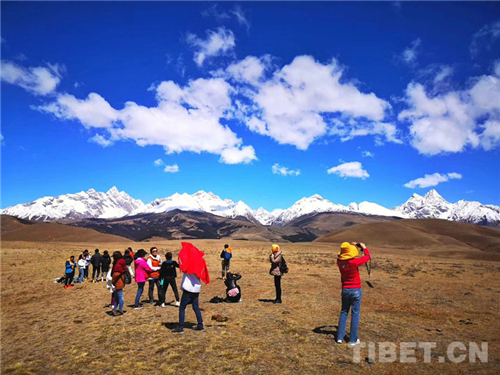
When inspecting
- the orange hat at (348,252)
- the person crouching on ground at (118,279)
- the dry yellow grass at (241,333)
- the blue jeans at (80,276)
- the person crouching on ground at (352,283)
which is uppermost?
the orange hat at (348,252)

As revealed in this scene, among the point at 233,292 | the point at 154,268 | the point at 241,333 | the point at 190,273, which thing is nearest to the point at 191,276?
Answer: the point at 190,273

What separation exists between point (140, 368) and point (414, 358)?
7.75m

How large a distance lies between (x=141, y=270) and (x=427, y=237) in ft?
381

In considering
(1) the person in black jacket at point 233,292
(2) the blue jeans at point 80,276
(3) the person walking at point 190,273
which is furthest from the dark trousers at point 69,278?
(3) the person walking at point 190,273

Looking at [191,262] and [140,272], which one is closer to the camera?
[191,262]

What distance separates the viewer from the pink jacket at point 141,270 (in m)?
13.2

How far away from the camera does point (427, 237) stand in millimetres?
104312

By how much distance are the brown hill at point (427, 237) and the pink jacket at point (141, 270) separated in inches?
3656

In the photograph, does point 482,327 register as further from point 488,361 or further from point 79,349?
point 79,349

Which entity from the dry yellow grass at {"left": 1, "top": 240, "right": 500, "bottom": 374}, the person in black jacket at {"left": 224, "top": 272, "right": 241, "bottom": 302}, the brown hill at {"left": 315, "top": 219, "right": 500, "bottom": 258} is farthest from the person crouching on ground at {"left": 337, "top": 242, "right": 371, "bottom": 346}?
the brown hill at {"left": 315, "top": 219, "right": 500, "bottom": 258}

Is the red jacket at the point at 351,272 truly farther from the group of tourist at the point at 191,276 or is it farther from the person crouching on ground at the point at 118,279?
the person crouching on ground at the point at 118,279

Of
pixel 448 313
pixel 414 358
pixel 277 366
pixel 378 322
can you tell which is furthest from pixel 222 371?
pixel 448 313

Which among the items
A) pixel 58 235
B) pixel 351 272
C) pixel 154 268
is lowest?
pixel 58 235

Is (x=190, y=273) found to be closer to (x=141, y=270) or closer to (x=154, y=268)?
(x=141, y=270)
